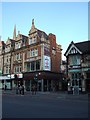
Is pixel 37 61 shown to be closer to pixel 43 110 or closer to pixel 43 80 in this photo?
pixel 43 80

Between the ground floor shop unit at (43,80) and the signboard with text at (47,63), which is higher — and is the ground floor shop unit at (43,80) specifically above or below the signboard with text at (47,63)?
below

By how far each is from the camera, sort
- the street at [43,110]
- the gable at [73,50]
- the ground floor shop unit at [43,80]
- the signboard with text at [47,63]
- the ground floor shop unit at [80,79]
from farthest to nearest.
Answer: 1. the signboard with text at [47,63]
2. the ground floor shop unit at [43,80]
3. the gable at [73,50]
4. the ground floor shop unit at [80,79]
5. the street at [43,110]

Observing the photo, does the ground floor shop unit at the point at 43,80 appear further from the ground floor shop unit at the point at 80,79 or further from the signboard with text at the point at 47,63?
the ground floor shop unit at the point at 80,79

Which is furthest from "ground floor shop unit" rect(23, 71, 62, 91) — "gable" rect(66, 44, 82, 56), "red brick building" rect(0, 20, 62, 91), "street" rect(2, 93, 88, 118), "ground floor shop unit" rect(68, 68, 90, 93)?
"street" rect(2, 93, 88, 118)

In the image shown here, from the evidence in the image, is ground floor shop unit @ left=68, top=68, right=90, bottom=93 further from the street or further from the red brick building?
the street

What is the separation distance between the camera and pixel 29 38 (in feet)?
185

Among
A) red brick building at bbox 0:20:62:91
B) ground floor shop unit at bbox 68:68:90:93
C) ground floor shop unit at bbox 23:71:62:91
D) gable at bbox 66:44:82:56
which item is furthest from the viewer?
red brick building at bbox 0:20:62:91

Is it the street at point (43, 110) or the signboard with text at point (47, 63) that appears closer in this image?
the street at point (43, 110)

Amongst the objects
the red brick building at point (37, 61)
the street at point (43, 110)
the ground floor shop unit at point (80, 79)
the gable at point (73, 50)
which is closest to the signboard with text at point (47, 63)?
the red brick building at point (37, 61)

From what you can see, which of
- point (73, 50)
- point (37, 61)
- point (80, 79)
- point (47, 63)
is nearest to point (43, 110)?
point (80, 79)

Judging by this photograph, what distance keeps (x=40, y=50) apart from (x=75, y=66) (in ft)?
33.9

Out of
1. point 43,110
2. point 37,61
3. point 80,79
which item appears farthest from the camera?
point 37,61

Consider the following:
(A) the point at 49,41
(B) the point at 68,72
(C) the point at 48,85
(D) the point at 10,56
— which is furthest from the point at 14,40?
(B) the point at 68,72

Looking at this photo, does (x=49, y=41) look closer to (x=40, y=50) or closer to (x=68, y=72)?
(x=40, y=50)
